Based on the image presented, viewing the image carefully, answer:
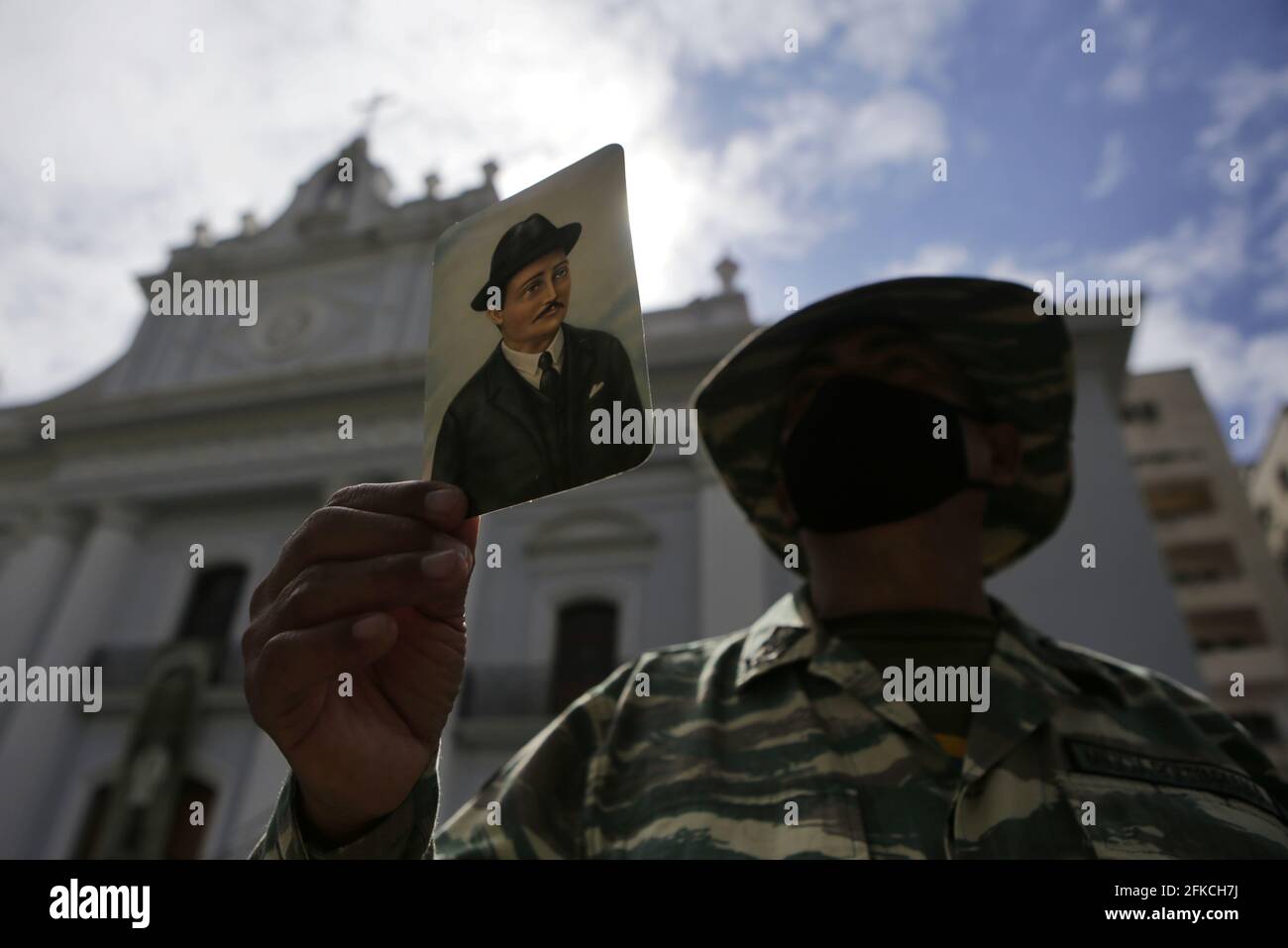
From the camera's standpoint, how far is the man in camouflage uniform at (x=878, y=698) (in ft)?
4.79

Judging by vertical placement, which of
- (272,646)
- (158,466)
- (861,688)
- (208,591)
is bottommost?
(861,688)

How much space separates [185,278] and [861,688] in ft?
57.5

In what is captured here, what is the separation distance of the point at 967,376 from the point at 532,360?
1.97 m

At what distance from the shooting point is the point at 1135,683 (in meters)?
1.91

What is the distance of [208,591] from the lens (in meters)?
11.8

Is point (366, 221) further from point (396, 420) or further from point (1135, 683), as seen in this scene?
point (1135, 683)

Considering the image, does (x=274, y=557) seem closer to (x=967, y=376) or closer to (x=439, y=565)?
(x=967, y=376)

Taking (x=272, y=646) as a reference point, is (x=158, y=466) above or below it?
above

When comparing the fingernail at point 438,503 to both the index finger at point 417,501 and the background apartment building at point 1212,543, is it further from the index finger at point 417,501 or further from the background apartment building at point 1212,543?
the background apartment building at point 1212,543

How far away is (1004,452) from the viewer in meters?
2.55
